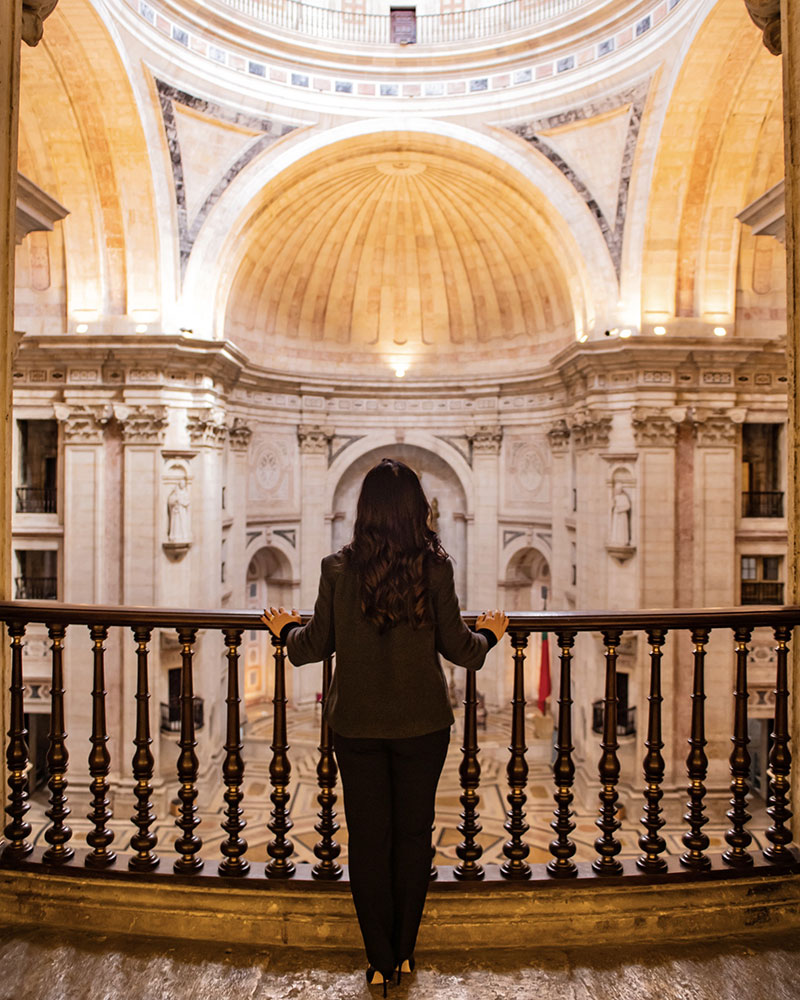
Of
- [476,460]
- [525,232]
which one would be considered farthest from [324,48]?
[476,460]

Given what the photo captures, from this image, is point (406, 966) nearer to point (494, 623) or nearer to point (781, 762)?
point (494, 623)

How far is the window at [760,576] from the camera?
497 inches

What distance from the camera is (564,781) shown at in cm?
316

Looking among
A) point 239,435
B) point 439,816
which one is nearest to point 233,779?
point 439,816

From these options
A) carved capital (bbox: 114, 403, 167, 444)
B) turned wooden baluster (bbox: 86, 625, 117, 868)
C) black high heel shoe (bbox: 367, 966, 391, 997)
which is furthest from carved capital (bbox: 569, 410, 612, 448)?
black high heel shoe (bbox: 367, 966, 391, 997)

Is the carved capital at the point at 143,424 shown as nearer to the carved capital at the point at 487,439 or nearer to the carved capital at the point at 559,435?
the carved capital at the point at 487,439

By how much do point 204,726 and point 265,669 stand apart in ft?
15.6

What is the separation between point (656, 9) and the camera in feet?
35.9

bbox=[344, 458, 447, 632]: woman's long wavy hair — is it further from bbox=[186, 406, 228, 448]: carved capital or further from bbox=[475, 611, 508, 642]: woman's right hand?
bbox=[186, 406, 228, 448]: carved capital

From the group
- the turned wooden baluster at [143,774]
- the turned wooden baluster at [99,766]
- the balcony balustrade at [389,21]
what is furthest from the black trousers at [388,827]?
the balcony balustrade at [389,21]

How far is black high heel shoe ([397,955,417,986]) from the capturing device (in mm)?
2547

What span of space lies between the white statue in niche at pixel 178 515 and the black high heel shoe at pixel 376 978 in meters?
10.4

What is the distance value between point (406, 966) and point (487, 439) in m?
14.7

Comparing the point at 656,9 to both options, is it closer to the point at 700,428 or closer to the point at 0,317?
the point at 700,428
